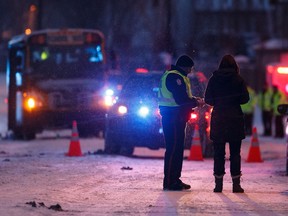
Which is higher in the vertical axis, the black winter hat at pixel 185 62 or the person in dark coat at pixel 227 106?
the black winter hat at pixel 185 62

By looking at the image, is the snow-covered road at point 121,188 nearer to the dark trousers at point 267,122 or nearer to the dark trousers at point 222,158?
the dark trousers at point 222,158

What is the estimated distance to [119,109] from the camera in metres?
17.5

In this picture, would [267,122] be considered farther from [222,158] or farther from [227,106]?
[227,106]

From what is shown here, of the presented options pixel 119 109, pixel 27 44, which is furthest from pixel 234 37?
pixel 119 109

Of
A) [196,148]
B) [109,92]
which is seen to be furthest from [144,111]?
[109,92]

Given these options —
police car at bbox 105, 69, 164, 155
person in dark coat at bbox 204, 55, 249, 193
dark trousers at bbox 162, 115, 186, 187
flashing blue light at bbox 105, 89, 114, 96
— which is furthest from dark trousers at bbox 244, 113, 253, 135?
person in dark coat at bbox 204, 55, 249, 193

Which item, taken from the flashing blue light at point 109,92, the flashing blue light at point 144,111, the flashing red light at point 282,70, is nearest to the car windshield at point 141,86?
the flashing blue light at point 144,111

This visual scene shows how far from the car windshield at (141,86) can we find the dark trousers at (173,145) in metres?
5.46

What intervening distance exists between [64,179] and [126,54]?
4309 cm

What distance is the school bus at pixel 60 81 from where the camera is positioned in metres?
23.9

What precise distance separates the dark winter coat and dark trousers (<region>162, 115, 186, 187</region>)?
1.45 ft

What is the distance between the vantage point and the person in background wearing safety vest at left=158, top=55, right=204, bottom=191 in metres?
11.8

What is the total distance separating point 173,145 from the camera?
11.9m

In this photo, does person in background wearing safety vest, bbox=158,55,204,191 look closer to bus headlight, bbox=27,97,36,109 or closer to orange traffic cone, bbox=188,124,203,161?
orange traffic cone, bbox=188,124,203,161
